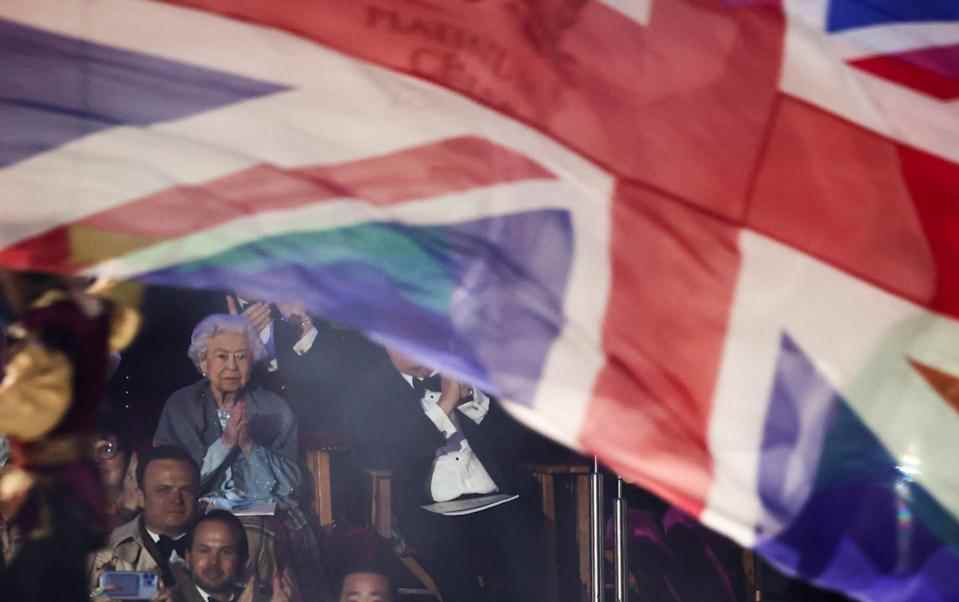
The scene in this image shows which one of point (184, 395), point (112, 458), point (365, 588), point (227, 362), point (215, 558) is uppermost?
point (227, 362)

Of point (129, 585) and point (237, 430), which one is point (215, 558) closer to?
point (129, 585)

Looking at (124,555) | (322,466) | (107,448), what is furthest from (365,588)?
(107,448)

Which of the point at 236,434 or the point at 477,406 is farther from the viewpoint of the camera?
the point at 477,406

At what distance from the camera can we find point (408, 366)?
5.87 meters

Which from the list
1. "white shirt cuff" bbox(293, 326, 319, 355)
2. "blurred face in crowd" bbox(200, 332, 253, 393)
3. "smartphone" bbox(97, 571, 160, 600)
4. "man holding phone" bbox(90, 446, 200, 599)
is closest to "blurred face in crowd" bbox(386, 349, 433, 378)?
"white shirt cuff" bbox(293, 326, 319, 355)

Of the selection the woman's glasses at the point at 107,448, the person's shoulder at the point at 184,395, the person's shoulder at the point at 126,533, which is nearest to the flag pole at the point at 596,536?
the person's shoulder at the point at 184,395

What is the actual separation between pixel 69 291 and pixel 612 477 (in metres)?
3.09

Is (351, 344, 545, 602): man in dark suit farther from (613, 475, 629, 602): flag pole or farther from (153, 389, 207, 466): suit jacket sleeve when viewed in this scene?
(153, 389, 207, 466): suit jacket sleeve

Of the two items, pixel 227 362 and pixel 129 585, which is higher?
pixel 227 362

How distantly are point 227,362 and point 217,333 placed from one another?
0.13 m

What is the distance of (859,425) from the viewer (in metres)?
3.15

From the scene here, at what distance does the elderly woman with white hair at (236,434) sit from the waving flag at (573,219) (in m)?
2.57

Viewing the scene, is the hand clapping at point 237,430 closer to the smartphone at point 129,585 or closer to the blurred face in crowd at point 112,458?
the blurred face in crowd at point 112,458

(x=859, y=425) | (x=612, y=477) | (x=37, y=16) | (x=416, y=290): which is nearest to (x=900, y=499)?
(x=859, y=425)
